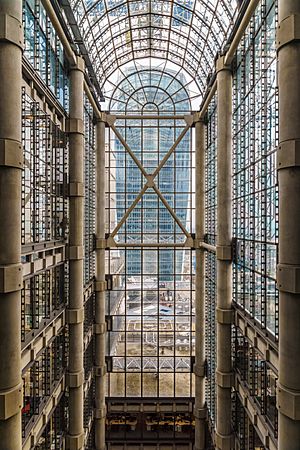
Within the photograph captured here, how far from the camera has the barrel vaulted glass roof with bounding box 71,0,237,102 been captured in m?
26.0

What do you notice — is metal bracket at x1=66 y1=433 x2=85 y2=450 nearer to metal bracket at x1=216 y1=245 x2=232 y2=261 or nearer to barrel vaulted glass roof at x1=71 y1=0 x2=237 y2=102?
metal bracket at x1=216 y1=245 x2=232 y2=261

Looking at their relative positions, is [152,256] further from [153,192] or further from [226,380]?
[226,380]

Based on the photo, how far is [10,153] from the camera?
11.5m

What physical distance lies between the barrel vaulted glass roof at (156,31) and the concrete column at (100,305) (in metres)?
6.48

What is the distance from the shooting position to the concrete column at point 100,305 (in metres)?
30.5

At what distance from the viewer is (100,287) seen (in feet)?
102

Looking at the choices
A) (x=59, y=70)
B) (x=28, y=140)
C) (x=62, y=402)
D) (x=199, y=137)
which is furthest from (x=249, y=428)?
(x=199, y=137)

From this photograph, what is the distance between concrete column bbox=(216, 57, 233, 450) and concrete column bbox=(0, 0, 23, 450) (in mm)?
12209

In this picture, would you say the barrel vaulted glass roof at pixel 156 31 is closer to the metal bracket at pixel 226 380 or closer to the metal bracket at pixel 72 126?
the metal bracket at pixel 72 126

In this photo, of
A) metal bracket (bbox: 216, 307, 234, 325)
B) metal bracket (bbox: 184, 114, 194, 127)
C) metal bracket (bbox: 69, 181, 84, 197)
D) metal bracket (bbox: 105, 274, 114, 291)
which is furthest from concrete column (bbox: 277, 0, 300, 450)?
metal bracket (bbox: 105, 274, 114, 291)

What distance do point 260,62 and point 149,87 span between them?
20.7 meters

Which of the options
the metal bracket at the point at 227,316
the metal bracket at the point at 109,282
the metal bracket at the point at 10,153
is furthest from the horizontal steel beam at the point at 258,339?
the metal bracket at the point at 109,282

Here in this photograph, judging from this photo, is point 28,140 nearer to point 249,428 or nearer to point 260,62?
point 260,62

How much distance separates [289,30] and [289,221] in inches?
206
